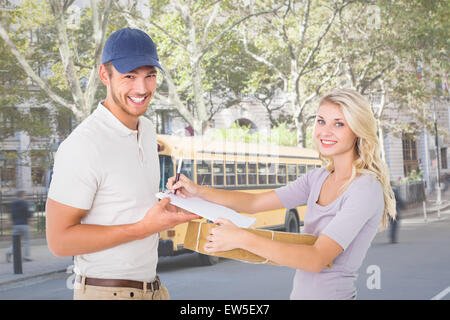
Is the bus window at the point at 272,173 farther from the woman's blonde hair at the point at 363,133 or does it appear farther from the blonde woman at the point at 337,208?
the woman's blonde hair at the point at 363,133

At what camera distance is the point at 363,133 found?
1653 mm

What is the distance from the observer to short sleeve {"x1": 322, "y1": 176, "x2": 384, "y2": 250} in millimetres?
1549

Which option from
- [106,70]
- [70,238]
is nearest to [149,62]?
[106,70]

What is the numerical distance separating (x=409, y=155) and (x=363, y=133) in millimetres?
11824

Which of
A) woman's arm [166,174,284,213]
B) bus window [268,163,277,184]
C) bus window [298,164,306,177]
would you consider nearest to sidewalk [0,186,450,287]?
bus window [268,163,277,184]

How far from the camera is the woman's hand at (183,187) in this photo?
5.69 ft

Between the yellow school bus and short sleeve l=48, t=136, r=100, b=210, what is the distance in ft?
15.5

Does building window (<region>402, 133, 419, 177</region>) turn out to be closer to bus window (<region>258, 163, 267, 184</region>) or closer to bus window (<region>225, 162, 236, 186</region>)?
bus window (<region>258, 163, 267, 184</region>)

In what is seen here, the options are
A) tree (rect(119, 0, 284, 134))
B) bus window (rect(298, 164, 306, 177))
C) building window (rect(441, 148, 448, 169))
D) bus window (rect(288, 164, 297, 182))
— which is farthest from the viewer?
building window (rect(441, 148, 448, 169))

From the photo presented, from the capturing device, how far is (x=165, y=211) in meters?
1.45

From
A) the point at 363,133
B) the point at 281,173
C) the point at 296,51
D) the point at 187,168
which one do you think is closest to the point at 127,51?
the point at 363,133

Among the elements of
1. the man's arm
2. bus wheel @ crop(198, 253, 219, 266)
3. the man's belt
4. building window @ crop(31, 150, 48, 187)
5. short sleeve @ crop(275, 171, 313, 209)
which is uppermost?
building window @ crop(31, 150, 48, 187)

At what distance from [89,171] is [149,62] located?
0.35 meters

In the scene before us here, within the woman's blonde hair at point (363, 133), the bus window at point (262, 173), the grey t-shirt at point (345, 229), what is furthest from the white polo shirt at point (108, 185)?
the bus window at point (262, 173)
